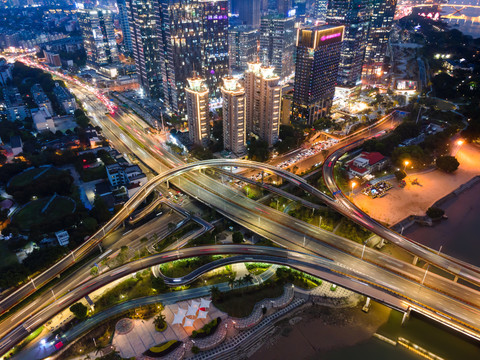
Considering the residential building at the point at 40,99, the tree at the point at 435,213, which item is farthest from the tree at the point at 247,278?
the residential building at the point at 40,99

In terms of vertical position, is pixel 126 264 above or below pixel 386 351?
above

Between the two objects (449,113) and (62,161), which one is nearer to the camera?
(62,161)

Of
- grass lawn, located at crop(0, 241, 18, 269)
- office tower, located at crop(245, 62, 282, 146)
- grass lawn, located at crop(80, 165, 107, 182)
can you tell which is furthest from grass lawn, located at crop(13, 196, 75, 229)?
office tower, located at crop(245, 62, 282, 146)

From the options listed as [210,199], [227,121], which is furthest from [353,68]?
[210,199]

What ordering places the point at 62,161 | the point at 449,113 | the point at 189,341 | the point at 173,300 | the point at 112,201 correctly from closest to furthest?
1. the point at 189,341
2. the point at 173,300
3. the point at 112,201
4. the point at 62,161
5. the point at 449,113

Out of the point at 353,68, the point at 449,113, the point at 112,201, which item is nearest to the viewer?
the point at 112,201

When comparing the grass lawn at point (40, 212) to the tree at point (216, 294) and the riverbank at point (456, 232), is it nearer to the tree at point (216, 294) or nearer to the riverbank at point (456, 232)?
the tree at point (216, 294)

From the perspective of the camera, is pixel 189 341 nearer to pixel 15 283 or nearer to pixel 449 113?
pixel 15 283

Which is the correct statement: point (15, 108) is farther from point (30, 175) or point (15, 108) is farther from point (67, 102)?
point (30, 175)

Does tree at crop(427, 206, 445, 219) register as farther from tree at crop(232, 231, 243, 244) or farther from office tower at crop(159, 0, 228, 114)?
office tower at crop(159, 0, 228, 114)

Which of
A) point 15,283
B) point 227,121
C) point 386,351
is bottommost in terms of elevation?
point 386,351
